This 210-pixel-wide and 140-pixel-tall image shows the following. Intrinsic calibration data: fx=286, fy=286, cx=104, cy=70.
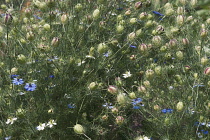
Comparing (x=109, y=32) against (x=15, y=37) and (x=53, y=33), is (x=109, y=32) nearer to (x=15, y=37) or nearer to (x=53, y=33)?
(x=53, y=33)

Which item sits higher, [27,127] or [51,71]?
[51,71]

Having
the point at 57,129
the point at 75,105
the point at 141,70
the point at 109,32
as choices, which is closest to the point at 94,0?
the point at 109,32

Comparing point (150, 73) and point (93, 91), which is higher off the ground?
point (150, 73)

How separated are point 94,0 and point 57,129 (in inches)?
50.2

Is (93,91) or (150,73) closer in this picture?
(150,73)

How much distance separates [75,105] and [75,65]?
0.88 feet

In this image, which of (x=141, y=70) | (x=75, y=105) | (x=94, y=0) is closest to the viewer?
(x=75, y=105)

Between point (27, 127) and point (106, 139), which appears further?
point (106, 139)

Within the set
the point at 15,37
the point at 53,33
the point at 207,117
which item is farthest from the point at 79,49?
the point at 207,117

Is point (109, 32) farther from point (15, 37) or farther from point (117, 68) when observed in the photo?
point (15, 37)

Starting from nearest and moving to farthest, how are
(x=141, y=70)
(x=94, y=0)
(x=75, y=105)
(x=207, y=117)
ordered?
(x=207, y=117)
(x=75, y=105)
(x=141, y=70)
(x=94, y=0)

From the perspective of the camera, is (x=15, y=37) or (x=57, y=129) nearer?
(x=57, y=129)

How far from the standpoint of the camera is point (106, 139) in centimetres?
196

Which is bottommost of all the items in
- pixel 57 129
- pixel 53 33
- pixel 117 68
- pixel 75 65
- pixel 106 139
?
pixel 106 139
